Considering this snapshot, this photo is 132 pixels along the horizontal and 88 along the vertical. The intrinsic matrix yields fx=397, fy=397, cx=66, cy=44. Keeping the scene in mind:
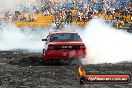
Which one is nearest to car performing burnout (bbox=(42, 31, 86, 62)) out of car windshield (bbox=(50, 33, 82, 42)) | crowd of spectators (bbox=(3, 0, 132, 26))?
car windshield (bbox=(50, 33, 82, 42))

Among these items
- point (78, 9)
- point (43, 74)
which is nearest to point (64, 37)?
point (43, 74)

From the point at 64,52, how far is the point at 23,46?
11.4 metres

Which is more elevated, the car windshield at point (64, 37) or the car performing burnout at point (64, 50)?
the car windshield at point (64, 37)

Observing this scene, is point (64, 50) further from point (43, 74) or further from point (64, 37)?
point (43, 74)

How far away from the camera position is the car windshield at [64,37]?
53.3 feet

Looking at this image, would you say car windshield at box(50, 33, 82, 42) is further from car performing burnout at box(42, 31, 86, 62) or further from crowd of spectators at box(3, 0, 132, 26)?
crowd of spectators at box(3, 0, 132, 26)

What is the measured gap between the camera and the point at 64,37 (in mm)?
16672

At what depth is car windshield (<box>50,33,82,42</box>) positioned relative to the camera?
16.2 meters

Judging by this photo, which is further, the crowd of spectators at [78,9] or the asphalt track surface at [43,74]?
the crowd of spectators at [78,9]

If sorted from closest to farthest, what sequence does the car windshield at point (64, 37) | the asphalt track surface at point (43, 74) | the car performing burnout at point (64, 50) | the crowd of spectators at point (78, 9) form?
the asphalt track surface at point (43, 74)
the car performing burnout at point (64, 50)
the car windshield at point (64, 37)
the crowd of spectators at point (78, 9)

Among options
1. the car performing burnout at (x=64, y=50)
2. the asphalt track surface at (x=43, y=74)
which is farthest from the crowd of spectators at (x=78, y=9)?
the asphalt track surface at (x=43, y=74)

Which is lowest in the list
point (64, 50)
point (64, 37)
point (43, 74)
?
point (43, 74)

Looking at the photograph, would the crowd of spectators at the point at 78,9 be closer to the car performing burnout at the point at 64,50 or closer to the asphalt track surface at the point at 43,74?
the car performing burnout at the point at 64,50

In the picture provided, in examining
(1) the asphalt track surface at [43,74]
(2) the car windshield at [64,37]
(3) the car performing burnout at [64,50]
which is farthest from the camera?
(2) the car windshield at [64,37]
